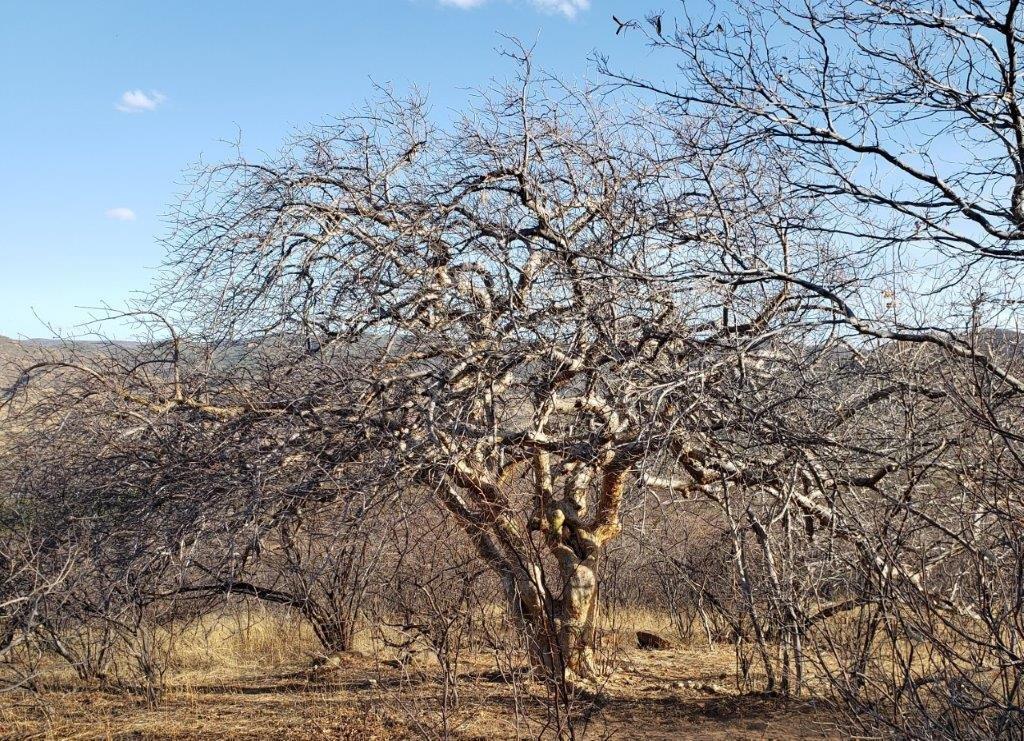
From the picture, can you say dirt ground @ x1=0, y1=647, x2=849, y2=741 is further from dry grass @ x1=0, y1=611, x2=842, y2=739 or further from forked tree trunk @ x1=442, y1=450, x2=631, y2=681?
forked tree trunk @ x1=442, y1=450, x2=631, y2=681

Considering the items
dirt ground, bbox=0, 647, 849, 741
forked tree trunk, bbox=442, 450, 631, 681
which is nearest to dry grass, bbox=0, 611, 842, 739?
dirt ground, bbox=0, 647, 849, 741

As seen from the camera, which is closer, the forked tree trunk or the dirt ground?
the dirt ground

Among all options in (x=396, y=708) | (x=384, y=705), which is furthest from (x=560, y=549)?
(x=396, y=708)

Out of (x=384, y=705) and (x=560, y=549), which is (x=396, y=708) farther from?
(x=560, y=549)

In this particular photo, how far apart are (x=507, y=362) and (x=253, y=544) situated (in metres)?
1.85

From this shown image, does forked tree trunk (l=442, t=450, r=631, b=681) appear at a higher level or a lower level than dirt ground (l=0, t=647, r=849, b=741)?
higher

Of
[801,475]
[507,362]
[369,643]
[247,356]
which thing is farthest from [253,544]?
[369,643]

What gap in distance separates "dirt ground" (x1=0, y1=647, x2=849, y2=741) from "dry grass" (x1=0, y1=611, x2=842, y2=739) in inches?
0.6

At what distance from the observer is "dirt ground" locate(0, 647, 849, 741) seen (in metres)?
7.04

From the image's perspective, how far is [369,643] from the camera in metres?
11.6

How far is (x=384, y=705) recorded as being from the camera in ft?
25.2

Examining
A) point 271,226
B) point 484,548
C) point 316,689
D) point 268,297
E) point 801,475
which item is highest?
point 271,226

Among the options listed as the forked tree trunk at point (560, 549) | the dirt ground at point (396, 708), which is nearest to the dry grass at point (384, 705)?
the dirt ground at point (396, 708)

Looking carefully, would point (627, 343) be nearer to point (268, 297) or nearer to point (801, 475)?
point (801, 475)
